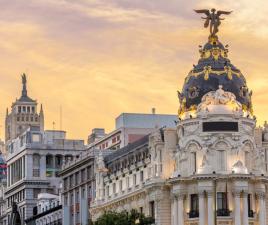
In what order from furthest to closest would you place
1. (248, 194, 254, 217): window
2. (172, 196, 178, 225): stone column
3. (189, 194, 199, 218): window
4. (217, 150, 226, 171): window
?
(172, 196, 178, 225): stone column, (217, 150, 226, 171): window, (248, 194, 254, 217): window, (189, 194, 199, 218): window

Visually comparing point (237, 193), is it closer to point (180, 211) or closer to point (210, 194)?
point (210, 194)

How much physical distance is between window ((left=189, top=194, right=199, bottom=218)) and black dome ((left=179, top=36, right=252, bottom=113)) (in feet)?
40.4

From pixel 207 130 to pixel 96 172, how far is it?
112 ft

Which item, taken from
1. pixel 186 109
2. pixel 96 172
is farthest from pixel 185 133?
pixel 96 172

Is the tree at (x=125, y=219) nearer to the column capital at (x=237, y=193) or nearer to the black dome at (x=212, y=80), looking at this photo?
the column capital at (x=237, y=193)

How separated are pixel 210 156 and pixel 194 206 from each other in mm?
6903

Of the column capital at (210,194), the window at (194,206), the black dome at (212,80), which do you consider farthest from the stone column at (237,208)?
the black dome at (212,80)

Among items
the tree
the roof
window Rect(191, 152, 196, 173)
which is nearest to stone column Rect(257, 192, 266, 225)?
window Rect(191, 152, 196, 173)

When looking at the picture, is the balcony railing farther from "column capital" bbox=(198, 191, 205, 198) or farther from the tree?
the tree

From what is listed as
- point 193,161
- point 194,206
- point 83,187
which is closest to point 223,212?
point 194,206

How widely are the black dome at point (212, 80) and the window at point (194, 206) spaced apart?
1232 centimetres

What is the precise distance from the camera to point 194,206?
153125mm

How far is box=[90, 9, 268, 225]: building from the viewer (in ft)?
496

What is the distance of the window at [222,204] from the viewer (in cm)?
15125
